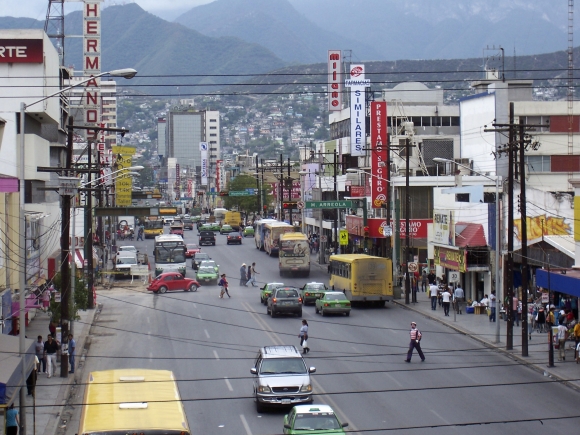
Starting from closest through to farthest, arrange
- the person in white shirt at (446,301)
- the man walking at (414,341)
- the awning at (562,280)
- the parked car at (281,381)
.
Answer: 1. the parked car at (281,381)
2. the man walking at (414,341)
3. the awning at (562,280)
4. the person in white shirt at (446,301)

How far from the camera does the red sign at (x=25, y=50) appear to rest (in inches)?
1833

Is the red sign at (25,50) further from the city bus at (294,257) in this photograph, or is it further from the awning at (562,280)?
the awning at (562,280)

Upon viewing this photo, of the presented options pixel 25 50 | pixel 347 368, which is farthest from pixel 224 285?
pixel 347 368

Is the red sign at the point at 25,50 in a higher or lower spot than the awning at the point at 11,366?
higher

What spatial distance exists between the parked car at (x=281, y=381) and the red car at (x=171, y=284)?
30990mm

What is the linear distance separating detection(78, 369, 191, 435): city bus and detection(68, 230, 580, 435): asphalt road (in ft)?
11.1

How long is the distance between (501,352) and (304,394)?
12.4 m

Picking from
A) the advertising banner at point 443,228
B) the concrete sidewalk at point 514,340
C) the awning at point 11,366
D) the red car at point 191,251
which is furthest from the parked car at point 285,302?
the red car at point 191,251

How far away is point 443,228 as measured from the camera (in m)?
52.2

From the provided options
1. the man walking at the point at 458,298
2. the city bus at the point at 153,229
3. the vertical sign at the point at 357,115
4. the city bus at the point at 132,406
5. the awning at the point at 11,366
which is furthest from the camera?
the city bus at the point at 153,229

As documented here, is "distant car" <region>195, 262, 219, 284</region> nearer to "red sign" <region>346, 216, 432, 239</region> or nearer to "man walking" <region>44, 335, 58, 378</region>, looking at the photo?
"red sign" <region>346, 216, 432, 239</region>

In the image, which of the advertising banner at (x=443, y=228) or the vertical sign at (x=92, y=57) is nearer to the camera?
Answer: the advertising banner at (x=443, y=228)

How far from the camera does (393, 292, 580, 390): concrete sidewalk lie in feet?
97.8

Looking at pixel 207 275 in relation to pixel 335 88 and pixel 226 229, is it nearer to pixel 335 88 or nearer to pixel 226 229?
pixel 335 88
